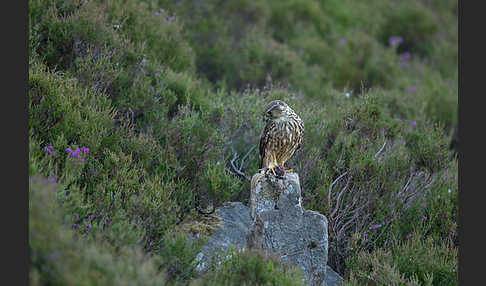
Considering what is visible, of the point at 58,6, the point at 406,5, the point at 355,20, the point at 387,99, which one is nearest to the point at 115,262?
the point at 58,6

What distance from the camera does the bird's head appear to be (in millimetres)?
3990

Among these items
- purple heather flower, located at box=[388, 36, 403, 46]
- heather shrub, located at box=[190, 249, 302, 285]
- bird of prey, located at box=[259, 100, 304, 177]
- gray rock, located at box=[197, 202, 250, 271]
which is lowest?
gray rock, located at box=[197, 202, 250, 271]

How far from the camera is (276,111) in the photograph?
401 cm

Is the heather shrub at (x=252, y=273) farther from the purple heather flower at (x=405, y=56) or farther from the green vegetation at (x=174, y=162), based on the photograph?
the purple heather flower at (x=405, y=56)

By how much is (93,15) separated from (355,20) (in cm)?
839

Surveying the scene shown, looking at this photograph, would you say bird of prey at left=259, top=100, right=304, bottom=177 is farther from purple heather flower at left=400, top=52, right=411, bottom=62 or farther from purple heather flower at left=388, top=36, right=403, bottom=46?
purple heather flower at left=388, top=36, right=403, bottom=46

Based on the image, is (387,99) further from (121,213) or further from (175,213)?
(121,213)

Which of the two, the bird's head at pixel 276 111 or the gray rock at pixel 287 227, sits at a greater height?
the bird's head at pixel 276 111

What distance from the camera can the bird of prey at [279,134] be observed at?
13.2 feet

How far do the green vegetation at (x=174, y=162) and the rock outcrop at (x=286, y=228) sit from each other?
0.38 metres

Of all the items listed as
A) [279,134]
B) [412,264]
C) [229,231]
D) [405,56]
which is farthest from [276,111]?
[405,56]

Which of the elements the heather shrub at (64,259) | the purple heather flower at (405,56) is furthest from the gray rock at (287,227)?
the purple heather flower at (405,56)

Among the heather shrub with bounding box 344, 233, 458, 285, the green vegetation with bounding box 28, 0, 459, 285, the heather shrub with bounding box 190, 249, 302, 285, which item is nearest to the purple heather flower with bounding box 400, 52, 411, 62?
the green vegetation with bounding box 28, 0, 459, 285

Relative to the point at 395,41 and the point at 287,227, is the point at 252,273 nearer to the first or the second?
the point at 287,227
